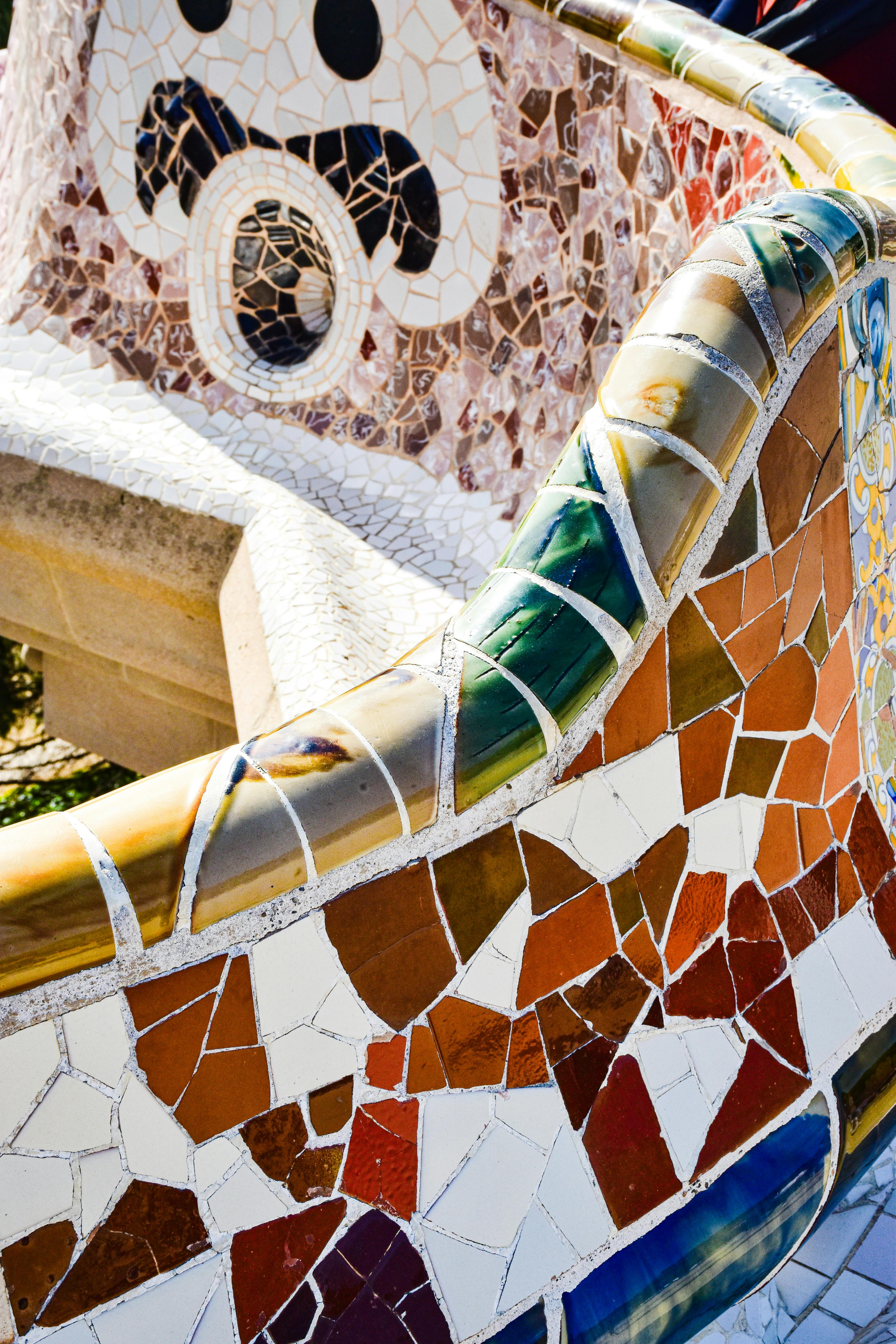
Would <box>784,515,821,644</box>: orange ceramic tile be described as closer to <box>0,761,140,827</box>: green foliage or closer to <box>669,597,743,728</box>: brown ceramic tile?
<box>669,597,743,728</box>: brown ceramic tile

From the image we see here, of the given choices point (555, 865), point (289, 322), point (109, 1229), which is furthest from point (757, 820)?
point (289, 322)

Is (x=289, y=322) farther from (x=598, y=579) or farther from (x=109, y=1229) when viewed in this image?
(x=109, y=1229)

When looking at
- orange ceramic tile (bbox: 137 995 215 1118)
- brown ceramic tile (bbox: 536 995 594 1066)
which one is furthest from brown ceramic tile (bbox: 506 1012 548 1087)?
orange ceramic tile (bbox: 137 995 215 1118)

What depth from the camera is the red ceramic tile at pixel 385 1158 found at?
3.37 feet

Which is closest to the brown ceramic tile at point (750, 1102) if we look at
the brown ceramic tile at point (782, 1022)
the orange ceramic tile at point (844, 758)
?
the brown ceramic tile at point (782, 1022)

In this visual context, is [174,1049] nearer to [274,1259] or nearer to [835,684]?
[274,1259]

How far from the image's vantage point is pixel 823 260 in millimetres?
1206

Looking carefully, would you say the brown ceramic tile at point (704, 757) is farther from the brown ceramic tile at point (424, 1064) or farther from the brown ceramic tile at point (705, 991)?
the brown ceramic tile at point (424, 1064)

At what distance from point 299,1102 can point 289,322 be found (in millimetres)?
2843

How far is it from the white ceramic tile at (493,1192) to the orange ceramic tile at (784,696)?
0.50m

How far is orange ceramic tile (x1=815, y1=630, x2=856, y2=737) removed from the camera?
1.36m

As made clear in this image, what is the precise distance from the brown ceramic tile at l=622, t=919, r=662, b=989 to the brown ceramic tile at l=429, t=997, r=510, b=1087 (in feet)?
0.53

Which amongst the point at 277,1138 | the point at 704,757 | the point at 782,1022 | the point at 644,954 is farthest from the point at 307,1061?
the point at 782,1022

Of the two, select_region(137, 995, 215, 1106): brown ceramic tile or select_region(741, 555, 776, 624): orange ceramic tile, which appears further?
select_region(741, 555, 776, 624): orange ceramic tile
